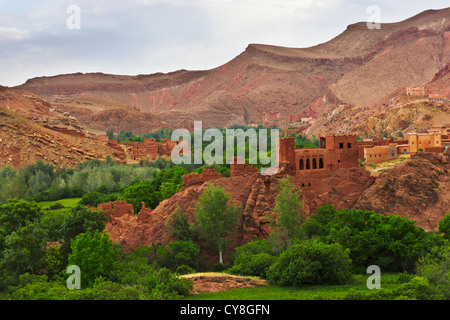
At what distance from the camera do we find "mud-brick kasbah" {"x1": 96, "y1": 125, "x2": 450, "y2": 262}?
34750 mm

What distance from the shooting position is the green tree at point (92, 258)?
89.1 ft

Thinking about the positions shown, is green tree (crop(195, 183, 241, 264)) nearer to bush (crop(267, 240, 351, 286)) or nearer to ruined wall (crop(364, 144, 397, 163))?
bush (crop(267, 240, 351, 286))

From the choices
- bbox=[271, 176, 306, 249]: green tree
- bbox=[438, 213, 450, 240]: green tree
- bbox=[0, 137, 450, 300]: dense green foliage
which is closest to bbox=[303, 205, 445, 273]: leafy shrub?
bbox=[0, 137, 450, 300]: dense green foliage

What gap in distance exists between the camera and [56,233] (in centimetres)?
3634

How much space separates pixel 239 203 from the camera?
36156 millimetres

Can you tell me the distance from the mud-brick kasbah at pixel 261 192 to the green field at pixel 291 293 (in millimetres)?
9268

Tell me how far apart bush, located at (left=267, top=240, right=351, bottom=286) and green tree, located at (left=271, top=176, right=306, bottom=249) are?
5097 millimetres

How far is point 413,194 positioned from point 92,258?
23.7 metres

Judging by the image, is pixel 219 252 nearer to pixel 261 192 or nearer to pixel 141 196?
pixel 261 192

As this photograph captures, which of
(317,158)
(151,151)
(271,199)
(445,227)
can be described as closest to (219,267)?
(271,199)

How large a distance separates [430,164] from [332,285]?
20.7 meters

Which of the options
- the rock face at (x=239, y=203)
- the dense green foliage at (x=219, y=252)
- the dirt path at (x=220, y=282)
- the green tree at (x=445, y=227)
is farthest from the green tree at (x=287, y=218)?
the green tree at (x=445, y=227)
